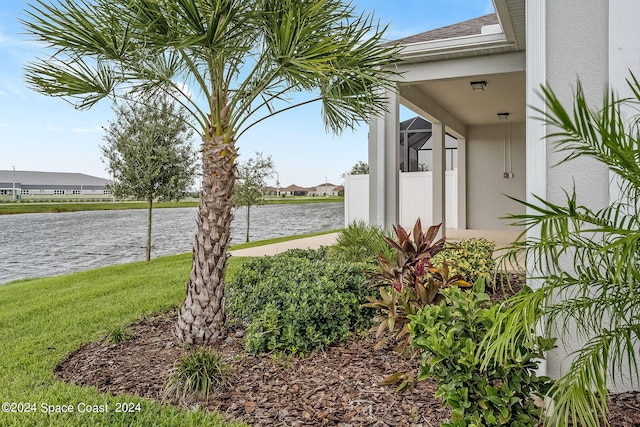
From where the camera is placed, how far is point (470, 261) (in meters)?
5.22

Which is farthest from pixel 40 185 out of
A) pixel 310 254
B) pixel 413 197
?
pixel 310 254

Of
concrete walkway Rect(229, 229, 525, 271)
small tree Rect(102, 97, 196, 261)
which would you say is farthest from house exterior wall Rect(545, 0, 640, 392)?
small tree Rect(102, 97, 196, 261)

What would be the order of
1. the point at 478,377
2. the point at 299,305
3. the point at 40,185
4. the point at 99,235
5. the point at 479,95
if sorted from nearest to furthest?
the point at 478,377 < the point at 299,305 < the point at 479,95 < the point at 99,235 < the point at 40,185

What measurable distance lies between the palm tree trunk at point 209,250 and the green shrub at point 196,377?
2.56 ft

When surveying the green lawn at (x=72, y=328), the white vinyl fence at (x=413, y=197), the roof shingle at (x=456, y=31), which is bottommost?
the green lawn at (x=72, y=328)

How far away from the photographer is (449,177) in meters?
13.6

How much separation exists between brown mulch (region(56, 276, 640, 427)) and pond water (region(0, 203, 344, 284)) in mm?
5124

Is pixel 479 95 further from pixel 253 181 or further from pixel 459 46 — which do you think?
pixel 253 181

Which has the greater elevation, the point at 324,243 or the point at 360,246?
the point at 360,246

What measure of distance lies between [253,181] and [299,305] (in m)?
11.1

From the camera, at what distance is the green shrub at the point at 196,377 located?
9.43 feet

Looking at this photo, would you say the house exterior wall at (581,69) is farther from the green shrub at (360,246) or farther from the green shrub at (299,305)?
the green shrub at (360,246)

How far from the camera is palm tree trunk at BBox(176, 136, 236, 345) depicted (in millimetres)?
3855

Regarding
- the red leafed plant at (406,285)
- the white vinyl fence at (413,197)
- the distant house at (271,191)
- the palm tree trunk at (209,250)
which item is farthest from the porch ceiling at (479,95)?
the distant house at (271,191)
